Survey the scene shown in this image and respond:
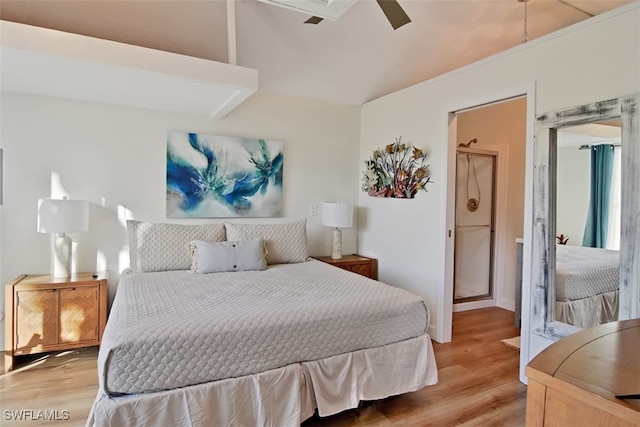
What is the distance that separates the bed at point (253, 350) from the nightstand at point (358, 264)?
1.16m

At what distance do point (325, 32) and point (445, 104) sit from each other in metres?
1.23

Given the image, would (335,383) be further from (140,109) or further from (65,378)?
(140,109)

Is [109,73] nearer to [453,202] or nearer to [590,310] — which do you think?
[453,202]

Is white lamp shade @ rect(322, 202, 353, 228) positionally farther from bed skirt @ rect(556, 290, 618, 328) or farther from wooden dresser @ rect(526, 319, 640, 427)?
wooden dresser @ rect(526, 319, 640, 427)

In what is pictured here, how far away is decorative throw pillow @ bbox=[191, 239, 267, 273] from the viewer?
2971mm

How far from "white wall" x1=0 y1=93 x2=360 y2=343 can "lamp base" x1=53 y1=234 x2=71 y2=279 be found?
27 cm

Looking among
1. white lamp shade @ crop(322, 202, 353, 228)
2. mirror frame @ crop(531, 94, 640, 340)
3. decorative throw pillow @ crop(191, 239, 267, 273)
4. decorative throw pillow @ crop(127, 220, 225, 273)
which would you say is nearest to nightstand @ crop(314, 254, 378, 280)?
white lamp shade @ crop(322, 202, 353, 228)

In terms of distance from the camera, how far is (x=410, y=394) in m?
2.48

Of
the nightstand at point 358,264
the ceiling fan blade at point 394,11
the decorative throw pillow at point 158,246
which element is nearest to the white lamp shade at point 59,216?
the decorative throw pillow at point 158,246

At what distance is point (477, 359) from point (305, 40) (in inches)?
122

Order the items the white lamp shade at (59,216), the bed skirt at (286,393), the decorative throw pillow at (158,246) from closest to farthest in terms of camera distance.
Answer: the bed skirt at (286,393) → the white lamp shade at (59,216) → the decorative throw pillow at (158,246)

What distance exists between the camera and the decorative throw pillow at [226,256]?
2971 millimetres

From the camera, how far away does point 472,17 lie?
3.24 m

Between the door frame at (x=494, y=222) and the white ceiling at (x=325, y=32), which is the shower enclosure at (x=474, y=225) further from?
the white ceiling at (x=325, y=32)
